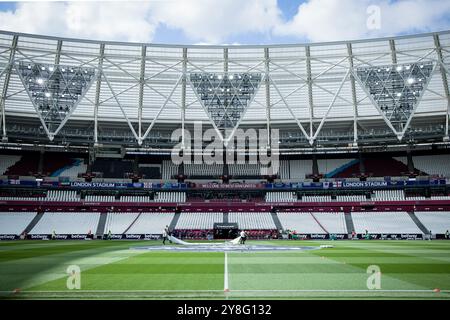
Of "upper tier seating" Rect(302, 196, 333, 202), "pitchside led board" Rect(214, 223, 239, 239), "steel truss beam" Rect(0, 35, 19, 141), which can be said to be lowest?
"pitchside led board" Rect(214, 223, 239, 239)

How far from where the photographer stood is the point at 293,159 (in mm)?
60875

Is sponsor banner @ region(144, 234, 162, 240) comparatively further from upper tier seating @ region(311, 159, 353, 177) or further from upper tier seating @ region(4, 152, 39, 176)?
upper tier seating @ region(311, 159, 353, 177)

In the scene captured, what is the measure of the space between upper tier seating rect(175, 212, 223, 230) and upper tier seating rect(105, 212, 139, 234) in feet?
23.8

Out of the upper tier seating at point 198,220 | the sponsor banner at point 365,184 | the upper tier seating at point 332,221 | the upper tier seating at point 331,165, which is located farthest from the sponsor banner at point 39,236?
the sponsor banner at point 365,184

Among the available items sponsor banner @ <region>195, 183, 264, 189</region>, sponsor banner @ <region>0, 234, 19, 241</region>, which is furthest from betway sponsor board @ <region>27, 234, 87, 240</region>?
sponsor banner @ <region>195, 183, 264, 189</region>

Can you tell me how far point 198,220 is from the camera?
51.1 metres

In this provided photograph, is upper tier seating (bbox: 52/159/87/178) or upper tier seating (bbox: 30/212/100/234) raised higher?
upper tier seating (bbox: 52/159/87/178)

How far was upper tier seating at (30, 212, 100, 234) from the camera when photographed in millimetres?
46203

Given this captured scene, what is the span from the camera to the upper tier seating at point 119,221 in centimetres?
4750

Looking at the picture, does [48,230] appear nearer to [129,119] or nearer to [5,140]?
[5,140]

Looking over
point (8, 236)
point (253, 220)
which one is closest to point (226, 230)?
point (253, 220)

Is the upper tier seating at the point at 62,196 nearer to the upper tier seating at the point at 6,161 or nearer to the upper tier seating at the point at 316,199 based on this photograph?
the upper tier seating at the point at 6,161
